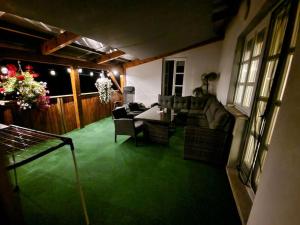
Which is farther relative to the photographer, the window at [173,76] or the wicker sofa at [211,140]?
the window at [173,76]

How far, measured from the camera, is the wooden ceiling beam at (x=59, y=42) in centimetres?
261

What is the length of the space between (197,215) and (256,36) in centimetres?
283

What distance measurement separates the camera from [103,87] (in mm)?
5008

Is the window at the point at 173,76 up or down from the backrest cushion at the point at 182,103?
up

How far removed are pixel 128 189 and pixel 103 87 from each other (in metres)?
3.80

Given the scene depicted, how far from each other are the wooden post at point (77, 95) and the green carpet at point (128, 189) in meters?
1.53

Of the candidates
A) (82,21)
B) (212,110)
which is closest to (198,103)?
(212,110)

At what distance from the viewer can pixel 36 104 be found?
298 cm

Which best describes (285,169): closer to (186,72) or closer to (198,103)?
(198,103)

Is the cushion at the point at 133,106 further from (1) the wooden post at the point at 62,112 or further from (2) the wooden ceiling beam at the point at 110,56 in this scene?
(1) the wooden post at the point at 62,112

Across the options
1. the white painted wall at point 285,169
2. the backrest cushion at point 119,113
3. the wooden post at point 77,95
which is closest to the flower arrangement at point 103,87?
the wooden post at point 77,95

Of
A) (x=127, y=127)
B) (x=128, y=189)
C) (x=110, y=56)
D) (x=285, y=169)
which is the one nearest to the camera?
(x=285, y=169)

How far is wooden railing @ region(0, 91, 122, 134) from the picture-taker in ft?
9.47

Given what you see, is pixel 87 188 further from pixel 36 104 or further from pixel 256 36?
pixel 256 36
